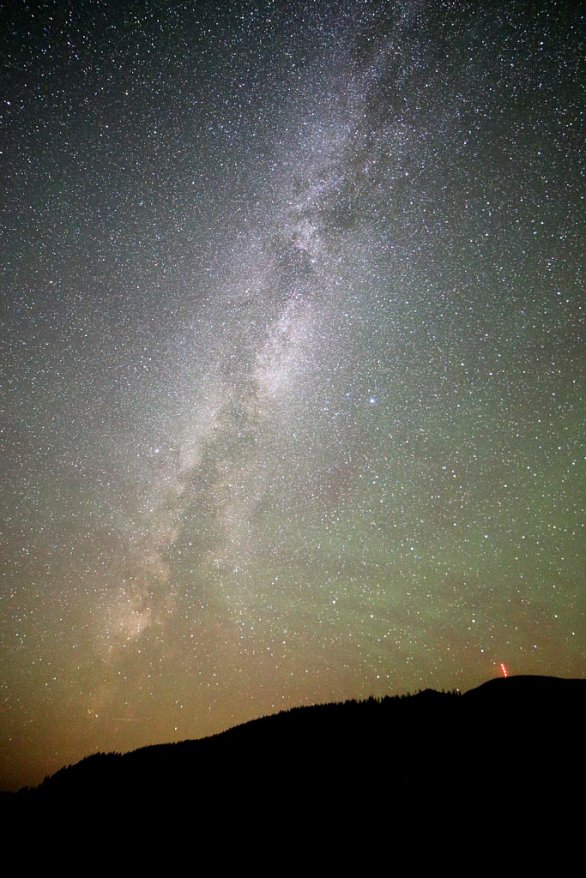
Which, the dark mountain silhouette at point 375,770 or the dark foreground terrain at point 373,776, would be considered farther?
the dark mountain silhouette at point 375,770

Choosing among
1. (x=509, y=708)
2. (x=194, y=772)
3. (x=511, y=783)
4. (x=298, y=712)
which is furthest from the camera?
(x=298, y=712)

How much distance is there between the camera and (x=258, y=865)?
21.3ft

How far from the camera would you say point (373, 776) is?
24.8 feet

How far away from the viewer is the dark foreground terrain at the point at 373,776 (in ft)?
19.2

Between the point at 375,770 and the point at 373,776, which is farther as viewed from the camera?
the point at 375,770

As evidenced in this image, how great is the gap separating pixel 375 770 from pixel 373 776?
0.19 m

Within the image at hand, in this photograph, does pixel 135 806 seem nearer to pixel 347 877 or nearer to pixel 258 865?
pixel 258 865

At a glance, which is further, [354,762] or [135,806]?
[135,806]

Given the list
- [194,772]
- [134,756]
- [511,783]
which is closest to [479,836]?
[511,783]

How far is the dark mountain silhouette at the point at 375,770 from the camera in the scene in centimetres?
602

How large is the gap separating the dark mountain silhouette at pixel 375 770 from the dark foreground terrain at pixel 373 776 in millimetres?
29

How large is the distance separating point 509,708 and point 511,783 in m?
2.43

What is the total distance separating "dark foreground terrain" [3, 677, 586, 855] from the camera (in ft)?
19.2

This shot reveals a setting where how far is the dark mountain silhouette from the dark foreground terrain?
29 mm
